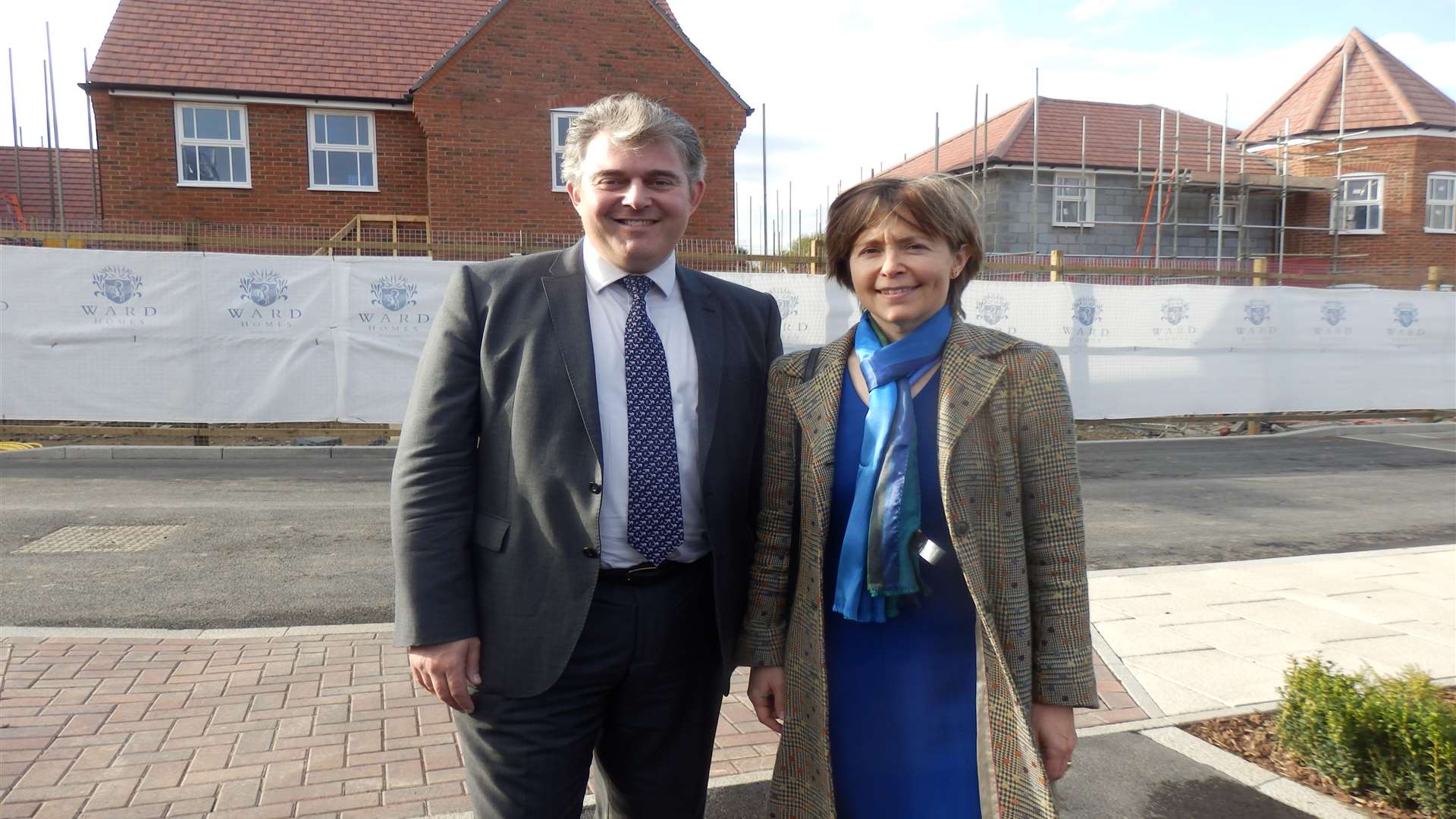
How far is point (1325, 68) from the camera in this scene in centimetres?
2827

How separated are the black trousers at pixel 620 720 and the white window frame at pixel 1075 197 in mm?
24893

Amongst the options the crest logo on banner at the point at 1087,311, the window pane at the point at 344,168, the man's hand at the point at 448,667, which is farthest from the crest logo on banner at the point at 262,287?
the man's hand at the point at 448,667

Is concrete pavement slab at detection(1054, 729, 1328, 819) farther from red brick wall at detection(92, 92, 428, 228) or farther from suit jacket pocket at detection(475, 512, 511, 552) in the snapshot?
red brick wall at detection(92, 92, 428, 228)

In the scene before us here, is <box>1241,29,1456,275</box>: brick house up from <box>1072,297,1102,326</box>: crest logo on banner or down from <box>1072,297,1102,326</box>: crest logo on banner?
up

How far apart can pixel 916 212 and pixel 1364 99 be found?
31.0m

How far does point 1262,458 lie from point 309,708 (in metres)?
11.1

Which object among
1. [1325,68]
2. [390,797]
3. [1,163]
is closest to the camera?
[390,797]

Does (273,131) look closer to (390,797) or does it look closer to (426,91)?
(426,91)

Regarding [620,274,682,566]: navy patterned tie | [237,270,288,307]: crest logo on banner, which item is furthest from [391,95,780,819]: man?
[237,270,288,307]: crest logo on banner

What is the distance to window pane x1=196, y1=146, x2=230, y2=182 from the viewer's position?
56.7 feet

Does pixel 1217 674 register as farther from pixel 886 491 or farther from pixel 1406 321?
pixel 1406 321


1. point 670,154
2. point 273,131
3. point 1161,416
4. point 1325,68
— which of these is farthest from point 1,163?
point 1325,68

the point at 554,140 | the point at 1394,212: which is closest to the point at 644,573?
the point at 554,140

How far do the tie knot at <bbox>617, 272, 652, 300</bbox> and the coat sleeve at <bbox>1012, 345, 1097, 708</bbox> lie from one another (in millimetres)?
885
